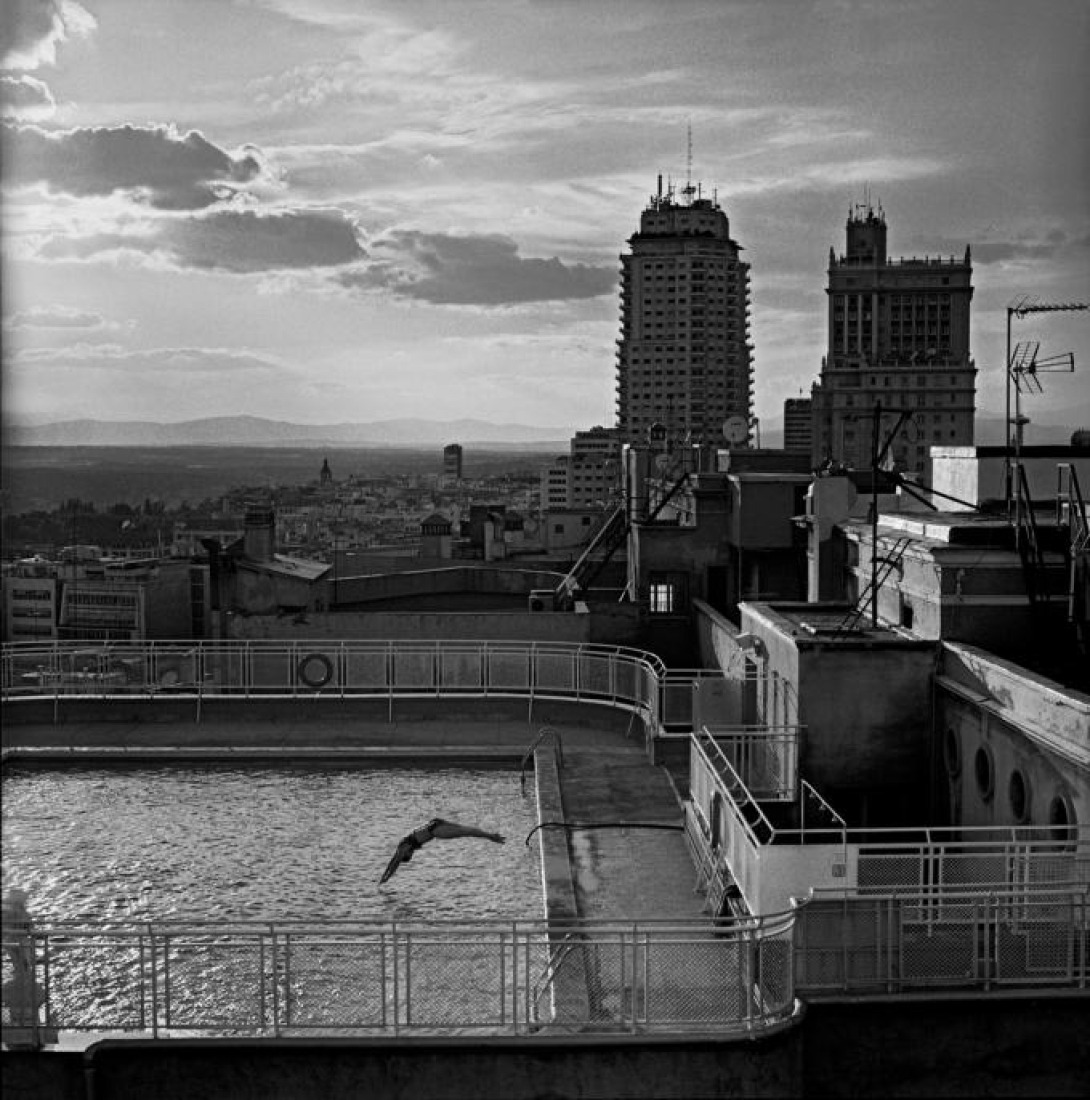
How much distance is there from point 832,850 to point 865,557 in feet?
34.8

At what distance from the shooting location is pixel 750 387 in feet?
613

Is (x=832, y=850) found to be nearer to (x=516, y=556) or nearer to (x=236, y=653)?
(x=236, y=653)

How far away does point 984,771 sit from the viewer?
12.9 metres

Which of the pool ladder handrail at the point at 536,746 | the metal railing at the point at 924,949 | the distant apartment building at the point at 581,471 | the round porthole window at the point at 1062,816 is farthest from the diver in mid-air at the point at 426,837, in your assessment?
the distant apartment building at the point at 581,471

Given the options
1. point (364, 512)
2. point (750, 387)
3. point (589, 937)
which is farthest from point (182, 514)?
point (750, 387)

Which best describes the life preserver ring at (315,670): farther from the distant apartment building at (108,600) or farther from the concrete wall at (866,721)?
the concrete wall at (866,721)

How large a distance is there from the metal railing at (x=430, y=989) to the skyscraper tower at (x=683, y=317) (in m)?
165

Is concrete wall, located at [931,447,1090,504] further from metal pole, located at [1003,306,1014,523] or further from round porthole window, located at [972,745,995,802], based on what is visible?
round porthole window, located at [972,745,995,802]

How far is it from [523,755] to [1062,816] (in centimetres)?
824

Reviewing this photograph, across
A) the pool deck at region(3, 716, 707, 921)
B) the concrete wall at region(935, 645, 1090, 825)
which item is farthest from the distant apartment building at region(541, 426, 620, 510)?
the concrete wall at region(935, 645, 1090, 825)

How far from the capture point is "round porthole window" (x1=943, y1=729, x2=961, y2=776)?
A: 13.3 m

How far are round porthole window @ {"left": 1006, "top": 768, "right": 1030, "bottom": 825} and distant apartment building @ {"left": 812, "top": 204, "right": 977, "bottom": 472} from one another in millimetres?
142658

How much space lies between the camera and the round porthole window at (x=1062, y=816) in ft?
36.0

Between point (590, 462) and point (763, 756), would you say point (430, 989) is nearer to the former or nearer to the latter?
point (763, 756)
